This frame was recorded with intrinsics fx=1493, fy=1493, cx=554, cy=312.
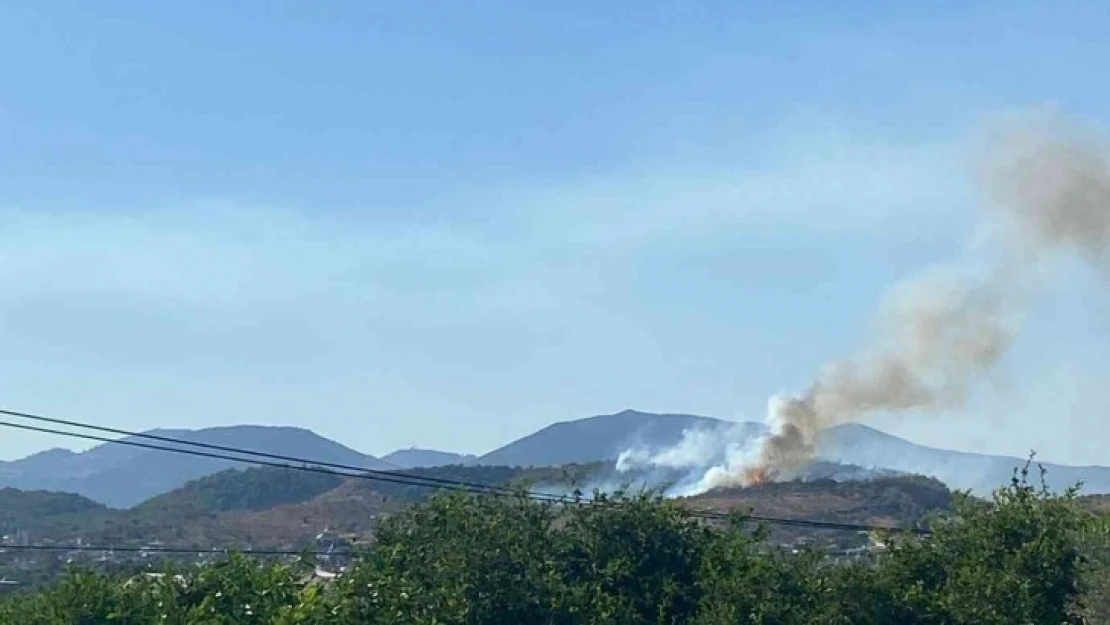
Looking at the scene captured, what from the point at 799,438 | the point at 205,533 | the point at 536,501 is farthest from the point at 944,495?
the point at 536,501

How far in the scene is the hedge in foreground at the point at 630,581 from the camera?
2775 cm

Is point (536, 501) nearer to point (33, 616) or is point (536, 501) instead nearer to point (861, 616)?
point (861, 616)

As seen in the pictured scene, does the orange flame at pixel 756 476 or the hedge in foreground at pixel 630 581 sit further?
the orange flame at pixel 756 476

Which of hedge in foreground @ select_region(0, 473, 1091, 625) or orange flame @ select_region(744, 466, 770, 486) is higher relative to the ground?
orange flame @ select_region(744, 466, 770, 486)

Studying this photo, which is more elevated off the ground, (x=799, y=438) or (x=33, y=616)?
(x=799, y=438)

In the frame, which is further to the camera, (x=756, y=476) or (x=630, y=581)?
(x=756, y=476)

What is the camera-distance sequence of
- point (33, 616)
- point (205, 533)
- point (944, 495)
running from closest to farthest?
point (33, 616), point (205, 533), point (944, 495)

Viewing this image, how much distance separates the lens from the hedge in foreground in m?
27.8

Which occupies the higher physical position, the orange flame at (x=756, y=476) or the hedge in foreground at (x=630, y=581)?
the orange flame at (x=756, y=476)

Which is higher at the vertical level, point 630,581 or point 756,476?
point 756,476

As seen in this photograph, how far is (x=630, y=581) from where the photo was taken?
29.9 meters

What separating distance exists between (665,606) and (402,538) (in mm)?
5994

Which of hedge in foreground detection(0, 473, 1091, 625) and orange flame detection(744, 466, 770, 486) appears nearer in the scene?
hedge in foreground detection(0, 473, 1091, 625)

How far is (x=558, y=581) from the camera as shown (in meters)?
29.2
